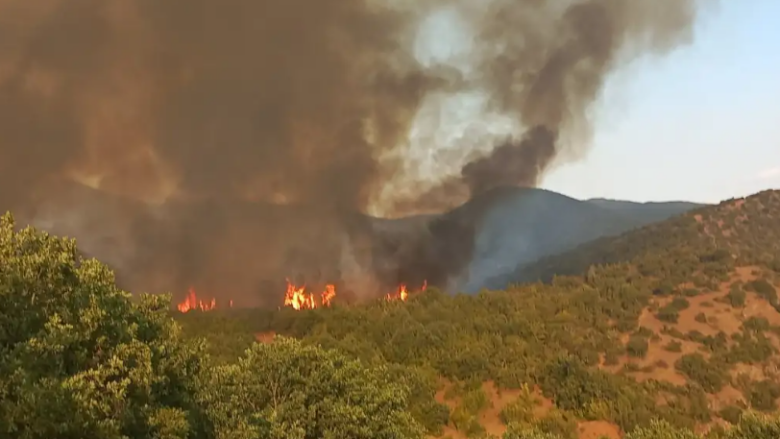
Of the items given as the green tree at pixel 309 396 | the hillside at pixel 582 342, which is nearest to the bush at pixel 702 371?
the hillside at pixel 582 342

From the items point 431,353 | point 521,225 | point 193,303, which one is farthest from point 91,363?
point 521,225

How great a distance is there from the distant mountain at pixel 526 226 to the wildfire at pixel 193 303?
4675 cm

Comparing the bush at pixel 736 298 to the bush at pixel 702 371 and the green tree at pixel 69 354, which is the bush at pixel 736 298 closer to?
the bush at pixel 702 371

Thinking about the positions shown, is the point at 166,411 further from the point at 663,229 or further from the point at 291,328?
the point at 663,229

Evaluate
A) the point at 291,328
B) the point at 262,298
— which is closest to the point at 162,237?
the point at 262,298

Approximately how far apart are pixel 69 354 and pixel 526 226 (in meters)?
159

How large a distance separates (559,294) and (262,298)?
39.3 metres

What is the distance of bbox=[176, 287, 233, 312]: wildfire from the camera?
71188 millimetres

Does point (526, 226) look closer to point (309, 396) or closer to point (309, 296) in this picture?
point (309, 296)

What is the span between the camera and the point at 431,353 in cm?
4544

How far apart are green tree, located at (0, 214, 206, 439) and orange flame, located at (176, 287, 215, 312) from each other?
60.3m

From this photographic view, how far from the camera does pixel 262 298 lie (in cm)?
7769

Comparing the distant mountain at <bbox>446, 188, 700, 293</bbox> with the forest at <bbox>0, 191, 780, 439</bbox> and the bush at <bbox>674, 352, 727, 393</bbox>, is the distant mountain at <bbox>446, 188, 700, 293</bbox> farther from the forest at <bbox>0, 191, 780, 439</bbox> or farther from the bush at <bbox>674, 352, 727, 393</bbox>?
the bush at <bbox>674, 352, 727, 393</bbox>

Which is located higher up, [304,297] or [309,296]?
[309,296]
